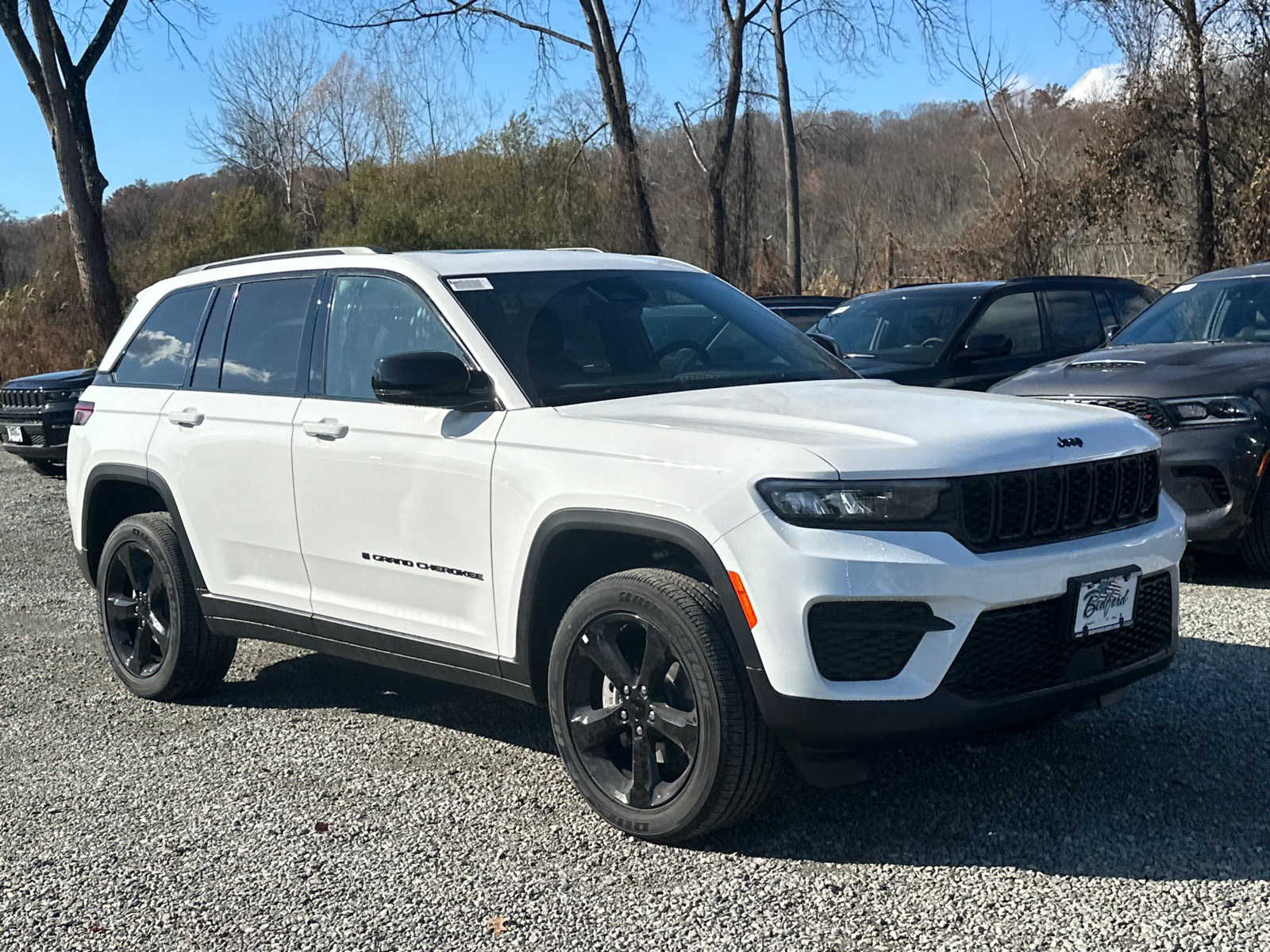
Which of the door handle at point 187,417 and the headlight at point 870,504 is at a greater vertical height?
the door handle at point 187,417

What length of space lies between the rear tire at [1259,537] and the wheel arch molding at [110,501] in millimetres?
5305

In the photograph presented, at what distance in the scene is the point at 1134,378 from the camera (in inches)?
279

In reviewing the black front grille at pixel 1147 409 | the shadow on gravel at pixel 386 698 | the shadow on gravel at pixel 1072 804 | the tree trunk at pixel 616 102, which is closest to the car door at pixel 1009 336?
the black front grille at pixel 1147 409

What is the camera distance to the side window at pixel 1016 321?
1034cm

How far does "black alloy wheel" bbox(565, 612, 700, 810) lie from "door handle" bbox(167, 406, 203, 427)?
2271mm

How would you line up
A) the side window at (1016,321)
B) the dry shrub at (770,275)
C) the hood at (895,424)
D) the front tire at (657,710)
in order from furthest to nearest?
1. the dry shrub at (770,275)
2. the side window at (1016,321)
3. the front tire at (657,710)
4. the hood at (895,424)

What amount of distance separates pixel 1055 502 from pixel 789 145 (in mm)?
26090

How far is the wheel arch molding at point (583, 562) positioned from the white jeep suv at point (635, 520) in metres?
0.01

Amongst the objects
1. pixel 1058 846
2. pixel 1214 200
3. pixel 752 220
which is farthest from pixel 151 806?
pixel 752 220

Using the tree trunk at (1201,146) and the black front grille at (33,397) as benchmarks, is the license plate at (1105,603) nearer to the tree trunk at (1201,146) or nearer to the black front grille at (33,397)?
the black front grille at (33,397)

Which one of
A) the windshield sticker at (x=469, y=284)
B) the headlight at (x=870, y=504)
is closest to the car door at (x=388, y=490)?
the windshield sticker at (x=469, y=284)

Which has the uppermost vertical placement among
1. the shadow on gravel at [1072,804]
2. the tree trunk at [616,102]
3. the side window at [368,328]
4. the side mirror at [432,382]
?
the tree trunk at [616,102]

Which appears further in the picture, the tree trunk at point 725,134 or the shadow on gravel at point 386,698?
the tree trunk at point 725,134

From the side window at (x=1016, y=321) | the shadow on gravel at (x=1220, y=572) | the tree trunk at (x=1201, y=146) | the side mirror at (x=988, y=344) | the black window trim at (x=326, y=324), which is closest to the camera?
the black window trim at (x=326, y=324)
